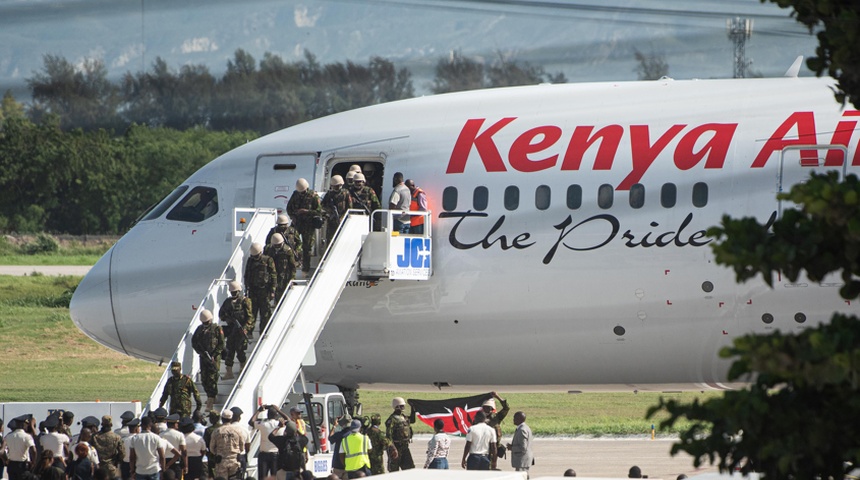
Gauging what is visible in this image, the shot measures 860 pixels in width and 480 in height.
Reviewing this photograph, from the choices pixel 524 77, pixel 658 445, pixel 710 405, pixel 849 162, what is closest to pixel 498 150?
pixel 524 77

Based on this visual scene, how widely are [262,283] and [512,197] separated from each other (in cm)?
403

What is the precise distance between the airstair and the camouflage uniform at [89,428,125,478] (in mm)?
723

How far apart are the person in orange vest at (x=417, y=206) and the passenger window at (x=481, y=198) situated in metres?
0.81

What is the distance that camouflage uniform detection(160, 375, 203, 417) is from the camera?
59.1 ft

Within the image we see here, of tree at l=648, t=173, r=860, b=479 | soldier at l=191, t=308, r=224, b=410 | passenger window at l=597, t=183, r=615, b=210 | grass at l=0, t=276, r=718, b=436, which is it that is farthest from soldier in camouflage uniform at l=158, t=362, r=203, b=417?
grass at l=0, t=276, r=718, b=436

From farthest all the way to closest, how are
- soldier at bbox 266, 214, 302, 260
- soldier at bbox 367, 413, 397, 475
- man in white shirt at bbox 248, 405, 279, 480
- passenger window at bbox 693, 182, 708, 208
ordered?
1. soldier at bbox 367, 413, 397, 475
2. soldier at bbox 266, 214, 302, 260
3. man in white shirt at bbox 248, 405, 279, 480
4. passenger window at bbox 693, 182, 708, 208

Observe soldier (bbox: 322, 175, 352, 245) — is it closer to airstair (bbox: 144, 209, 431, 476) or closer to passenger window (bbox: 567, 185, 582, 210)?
airstair (bbox: 144, 209, 431, 476)

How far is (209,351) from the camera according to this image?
1834cm

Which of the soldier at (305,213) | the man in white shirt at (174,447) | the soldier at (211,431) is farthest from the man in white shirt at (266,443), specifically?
the soldier at (305,213)

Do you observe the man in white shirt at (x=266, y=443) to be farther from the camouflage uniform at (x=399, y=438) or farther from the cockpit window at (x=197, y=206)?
the cockpit window at (x=197, y=206)

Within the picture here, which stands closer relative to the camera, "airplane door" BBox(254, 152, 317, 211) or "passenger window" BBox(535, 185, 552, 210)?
"passenger window" BBox(535, 185, 552, 210)

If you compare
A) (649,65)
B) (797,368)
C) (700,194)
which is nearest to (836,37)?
(797,368)

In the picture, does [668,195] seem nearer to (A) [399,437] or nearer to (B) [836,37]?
(A) [399,437]

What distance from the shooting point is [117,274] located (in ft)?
67.7
